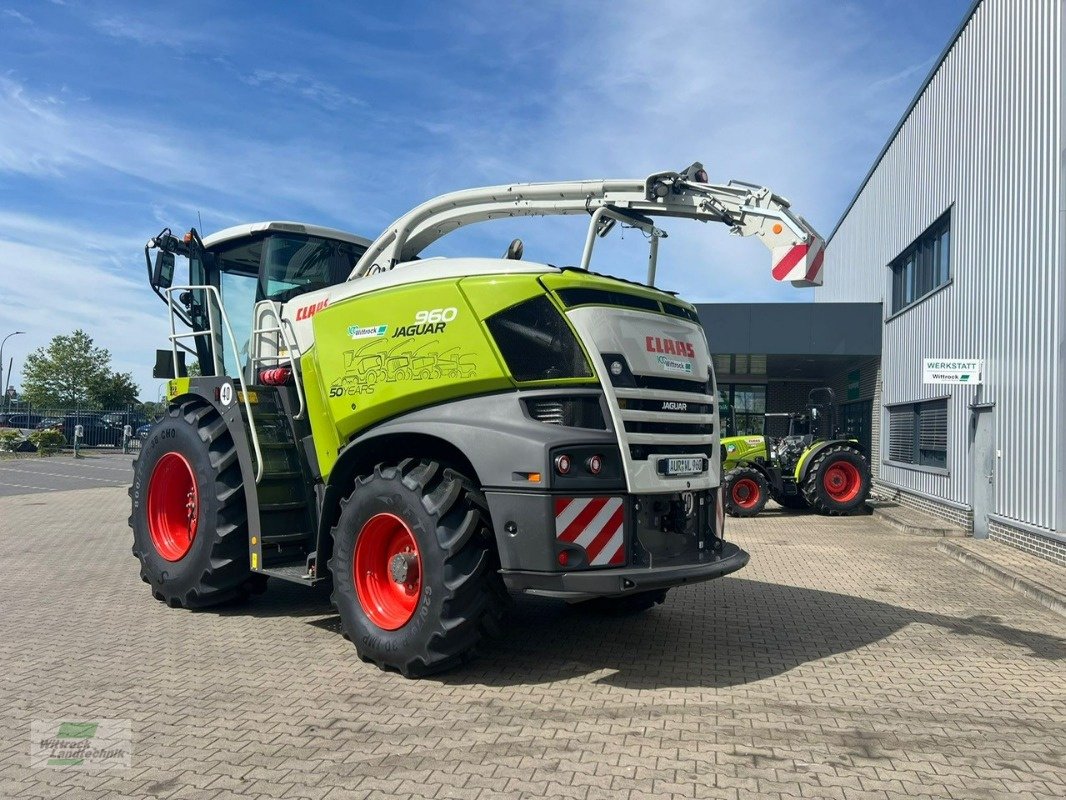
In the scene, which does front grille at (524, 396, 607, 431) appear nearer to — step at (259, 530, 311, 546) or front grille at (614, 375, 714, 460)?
front grille at (614, 375, 714, 460)

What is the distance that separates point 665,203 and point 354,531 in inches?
117

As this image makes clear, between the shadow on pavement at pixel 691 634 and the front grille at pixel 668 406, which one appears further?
the shadow on pavement at pixel 691 634

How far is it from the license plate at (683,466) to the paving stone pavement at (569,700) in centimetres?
123

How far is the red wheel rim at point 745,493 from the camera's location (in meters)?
15.0

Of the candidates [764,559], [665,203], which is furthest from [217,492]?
[764,559]

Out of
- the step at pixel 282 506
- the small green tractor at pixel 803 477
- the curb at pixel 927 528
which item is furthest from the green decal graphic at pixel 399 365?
the small green tractor at pixel 803 477

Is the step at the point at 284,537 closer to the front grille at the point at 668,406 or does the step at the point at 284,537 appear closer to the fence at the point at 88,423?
the front grille at the point at 668,406

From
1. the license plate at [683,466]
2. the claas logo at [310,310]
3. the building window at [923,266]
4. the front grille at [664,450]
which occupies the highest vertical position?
the building window at [923,266]

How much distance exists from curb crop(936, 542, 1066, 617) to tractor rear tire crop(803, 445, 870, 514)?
12.3 ft

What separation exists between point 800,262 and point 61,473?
23359mm

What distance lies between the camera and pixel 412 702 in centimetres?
460

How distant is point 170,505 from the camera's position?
7160 millimetres

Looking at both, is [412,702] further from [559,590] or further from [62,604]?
[62,604]

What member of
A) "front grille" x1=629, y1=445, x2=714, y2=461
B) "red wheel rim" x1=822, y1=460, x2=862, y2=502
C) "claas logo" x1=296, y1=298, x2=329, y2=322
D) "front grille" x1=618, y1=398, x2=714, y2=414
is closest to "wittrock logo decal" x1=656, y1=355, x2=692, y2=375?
"front grille" x1=618, y1=398, x2=714, y2=414
